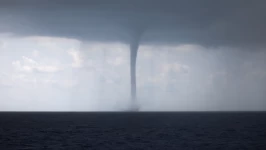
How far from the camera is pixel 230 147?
51.4 meters

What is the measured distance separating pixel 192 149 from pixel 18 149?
63.6ft

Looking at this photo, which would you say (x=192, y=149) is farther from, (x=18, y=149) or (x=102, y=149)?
(x=18, y=149)

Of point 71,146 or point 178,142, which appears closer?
point 71,146

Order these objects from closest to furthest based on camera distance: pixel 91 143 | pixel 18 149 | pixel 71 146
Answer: pixel 18 149 < pixel 71 146 < pixel 91 143

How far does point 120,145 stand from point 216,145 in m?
11.7

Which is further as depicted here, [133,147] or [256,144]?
[256,144]

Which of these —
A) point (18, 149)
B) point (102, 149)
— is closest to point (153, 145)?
point (102, 149)

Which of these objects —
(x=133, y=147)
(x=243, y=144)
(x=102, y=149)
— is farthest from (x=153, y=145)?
(x=243, y=144)

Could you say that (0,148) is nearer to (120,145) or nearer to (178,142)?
(120,145)

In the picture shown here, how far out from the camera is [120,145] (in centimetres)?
5303

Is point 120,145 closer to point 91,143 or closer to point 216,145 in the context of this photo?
point 91,143

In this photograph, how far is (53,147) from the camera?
167ft

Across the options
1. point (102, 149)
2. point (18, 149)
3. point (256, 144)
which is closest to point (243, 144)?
point (256, 144)

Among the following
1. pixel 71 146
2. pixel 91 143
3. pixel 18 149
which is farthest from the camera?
pixel 91 143
